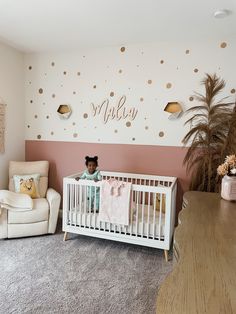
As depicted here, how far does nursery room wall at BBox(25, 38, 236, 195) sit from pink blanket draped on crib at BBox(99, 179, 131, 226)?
2.37 ft

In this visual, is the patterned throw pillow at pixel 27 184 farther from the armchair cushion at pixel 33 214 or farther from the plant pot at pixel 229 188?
the plant pot at pixel 229 188

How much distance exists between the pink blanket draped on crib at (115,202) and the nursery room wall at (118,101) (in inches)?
28.5

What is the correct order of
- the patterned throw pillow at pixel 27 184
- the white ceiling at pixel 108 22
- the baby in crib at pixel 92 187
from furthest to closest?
the patterned throw pillow at pixel 27 184
the baby in crib at pixel 92 187
the white ceiling at pixel 108 22

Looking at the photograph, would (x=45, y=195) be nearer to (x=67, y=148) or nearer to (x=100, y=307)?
(x=67, y=148)

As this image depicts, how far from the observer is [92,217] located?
2.81m

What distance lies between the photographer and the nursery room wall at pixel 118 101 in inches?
117

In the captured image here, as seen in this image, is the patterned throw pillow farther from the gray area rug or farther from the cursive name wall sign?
the cursive name wall sign

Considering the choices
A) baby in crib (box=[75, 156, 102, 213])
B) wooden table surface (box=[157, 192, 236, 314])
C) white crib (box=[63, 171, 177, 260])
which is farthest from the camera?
baby in crib (box=[75, 156, 102, 213])

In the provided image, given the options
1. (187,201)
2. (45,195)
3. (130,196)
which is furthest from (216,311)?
(45,195)

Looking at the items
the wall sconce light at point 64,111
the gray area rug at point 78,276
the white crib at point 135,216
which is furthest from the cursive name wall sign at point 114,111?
the gray area rug at point 78,276

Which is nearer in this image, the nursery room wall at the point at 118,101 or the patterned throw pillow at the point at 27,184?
the nursery room wall at the point at 118,101

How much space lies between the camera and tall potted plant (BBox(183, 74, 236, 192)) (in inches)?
107

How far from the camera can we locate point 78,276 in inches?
87.0

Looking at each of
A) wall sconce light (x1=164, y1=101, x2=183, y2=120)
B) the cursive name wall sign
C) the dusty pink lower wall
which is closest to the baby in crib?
the dusty pink lower wall
